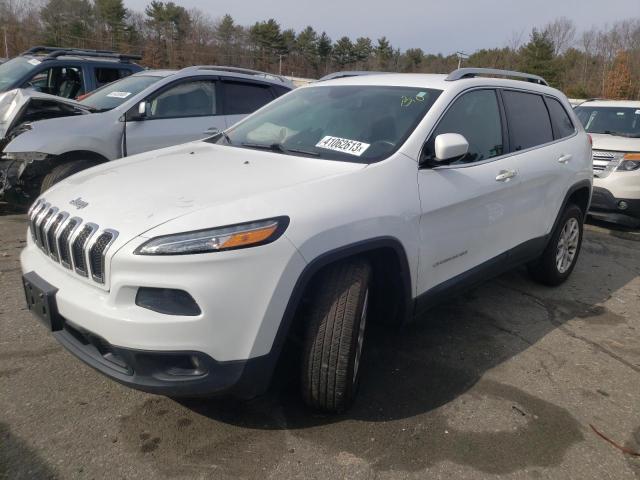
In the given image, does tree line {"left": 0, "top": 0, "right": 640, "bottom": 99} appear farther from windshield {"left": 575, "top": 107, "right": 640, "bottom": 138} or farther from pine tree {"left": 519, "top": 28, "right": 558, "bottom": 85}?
windshield {"left": 575, "top": 107, "right": 640, "bottom": 138}

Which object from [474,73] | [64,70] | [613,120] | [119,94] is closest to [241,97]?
[119,94]

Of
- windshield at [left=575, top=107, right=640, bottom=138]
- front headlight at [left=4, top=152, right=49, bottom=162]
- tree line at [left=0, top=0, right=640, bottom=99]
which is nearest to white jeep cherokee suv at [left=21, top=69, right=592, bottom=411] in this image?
front headlight at [left=4, top=152, right=49, bottom=162]

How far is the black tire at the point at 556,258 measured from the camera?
4.48 metres

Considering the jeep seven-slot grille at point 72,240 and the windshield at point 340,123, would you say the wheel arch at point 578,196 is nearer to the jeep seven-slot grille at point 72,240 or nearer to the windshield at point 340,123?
the windshield at point 340,123

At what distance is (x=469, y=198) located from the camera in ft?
10.5

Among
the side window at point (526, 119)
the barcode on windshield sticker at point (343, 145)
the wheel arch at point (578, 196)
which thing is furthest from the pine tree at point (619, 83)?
the barcode on windshield sticker at point (343, 145)

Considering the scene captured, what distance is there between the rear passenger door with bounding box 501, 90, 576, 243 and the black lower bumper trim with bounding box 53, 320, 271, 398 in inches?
94.4

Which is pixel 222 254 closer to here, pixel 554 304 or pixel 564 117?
pixel 554 304

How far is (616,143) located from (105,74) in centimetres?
768

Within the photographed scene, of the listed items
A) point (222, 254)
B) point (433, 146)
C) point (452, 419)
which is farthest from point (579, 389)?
point (222, 254)

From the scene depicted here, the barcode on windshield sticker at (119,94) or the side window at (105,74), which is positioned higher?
the side window at (105,74)

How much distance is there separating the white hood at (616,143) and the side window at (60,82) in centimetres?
771

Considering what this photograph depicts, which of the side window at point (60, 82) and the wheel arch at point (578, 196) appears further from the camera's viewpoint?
the side window at point (60, 82)

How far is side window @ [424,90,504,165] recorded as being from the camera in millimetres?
3221
